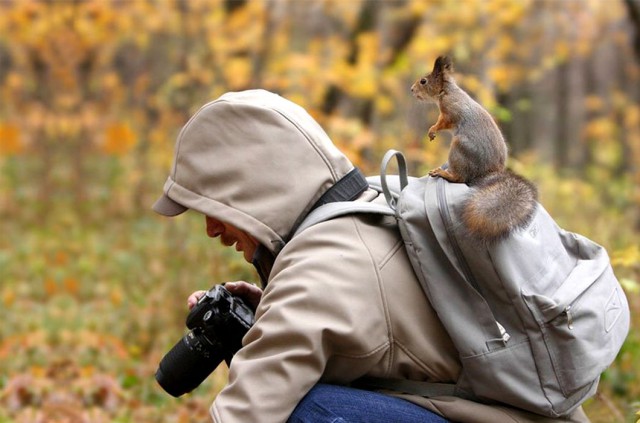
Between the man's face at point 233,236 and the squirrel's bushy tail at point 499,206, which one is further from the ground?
the squirrel's bushy tail at point 499,206

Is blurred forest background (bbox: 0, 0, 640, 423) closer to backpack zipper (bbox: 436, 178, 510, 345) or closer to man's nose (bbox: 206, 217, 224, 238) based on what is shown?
backpack zipper (bbox: 436, 178, 510, 345)

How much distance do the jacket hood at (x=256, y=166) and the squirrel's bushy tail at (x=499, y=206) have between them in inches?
16.2

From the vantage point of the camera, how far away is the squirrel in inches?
88.4

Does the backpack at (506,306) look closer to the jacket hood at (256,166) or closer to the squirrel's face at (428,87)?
the jacket hood at (256,166)

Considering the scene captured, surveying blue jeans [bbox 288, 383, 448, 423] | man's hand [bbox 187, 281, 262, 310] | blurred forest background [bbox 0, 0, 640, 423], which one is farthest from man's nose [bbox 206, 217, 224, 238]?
blurred forest background [bbox 0, 0, 640, 423]

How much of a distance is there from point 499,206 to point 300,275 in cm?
52

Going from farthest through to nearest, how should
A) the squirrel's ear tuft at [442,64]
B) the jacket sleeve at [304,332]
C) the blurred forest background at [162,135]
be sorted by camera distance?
1. the blurred forest background at [162,135]
2. the squirrel's ear tuft at [442,64]
3. the jacket sleeve at [304,332]

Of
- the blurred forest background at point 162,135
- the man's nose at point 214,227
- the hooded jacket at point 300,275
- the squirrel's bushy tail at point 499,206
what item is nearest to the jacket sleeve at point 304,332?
the hooded jacket at point 300,275

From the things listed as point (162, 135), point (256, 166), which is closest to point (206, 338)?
point (256, 166)

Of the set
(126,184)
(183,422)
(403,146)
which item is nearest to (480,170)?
(183,422)

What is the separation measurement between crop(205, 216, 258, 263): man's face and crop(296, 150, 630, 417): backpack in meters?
0.27

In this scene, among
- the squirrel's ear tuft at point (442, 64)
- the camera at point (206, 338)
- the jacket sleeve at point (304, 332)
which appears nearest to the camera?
the jacket sleeve at point (304, 332)

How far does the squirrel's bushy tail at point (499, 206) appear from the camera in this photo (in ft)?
7.31

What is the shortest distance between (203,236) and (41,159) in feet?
16.7
